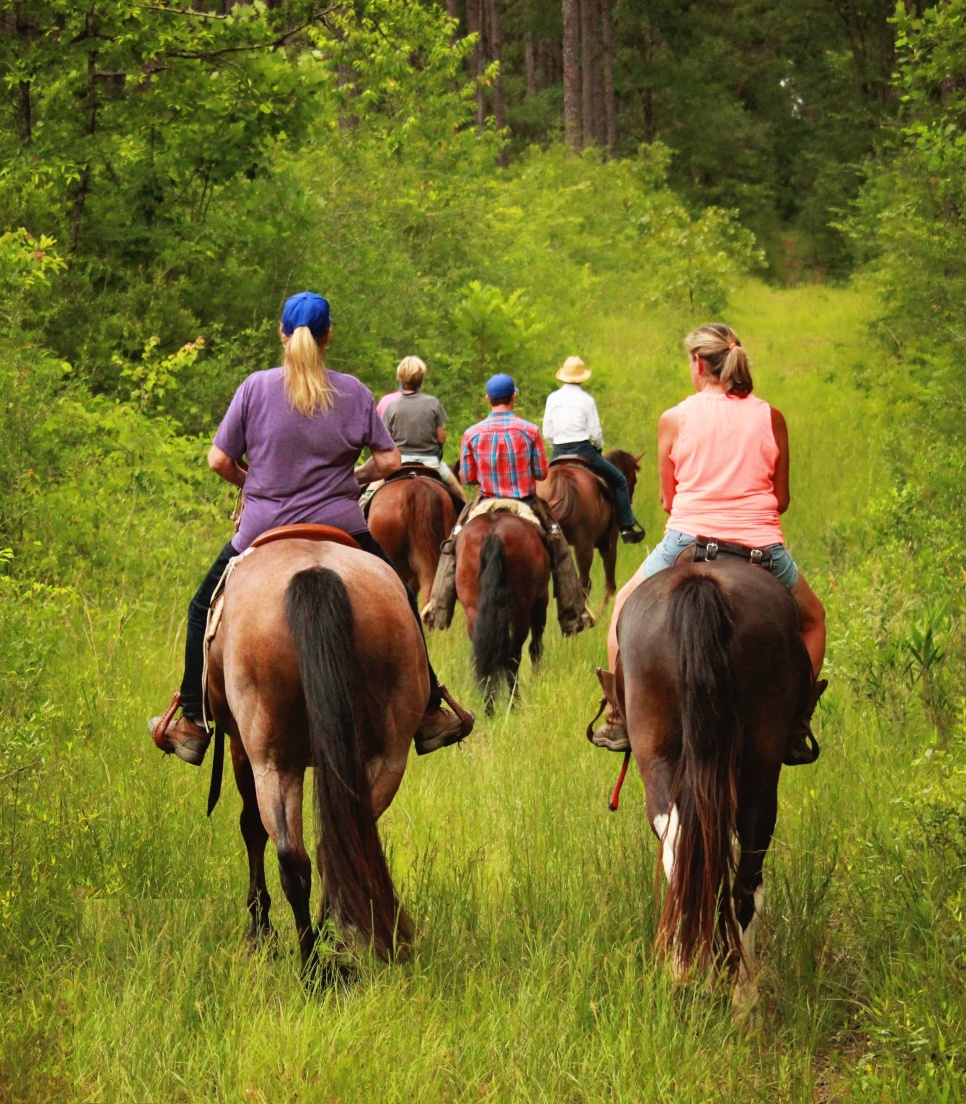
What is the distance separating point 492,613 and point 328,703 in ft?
15.9

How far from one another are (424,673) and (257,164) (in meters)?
10.2

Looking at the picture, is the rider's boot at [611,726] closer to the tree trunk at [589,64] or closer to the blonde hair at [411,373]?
the blonde hair at [411,373]

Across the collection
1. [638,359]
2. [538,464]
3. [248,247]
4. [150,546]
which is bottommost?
[638,359]

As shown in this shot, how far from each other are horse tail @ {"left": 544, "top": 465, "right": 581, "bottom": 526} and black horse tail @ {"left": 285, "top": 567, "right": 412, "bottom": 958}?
25.4 feet

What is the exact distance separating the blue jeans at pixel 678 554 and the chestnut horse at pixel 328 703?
3.21ft

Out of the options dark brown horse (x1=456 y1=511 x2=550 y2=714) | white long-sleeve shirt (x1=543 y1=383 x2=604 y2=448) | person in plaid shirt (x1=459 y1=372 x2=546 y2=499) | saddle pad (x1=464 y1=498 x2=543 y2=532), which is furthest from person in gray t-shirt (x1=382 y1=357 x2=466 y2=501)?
dark brown horse (x1=456 y1=511 x2=550 y2=714)

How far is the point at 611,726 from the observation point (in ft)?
19.3

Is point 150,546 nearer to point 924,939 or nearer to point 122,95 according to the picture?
point 122,95

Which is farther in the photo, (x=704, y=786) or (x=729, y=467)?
(x=729, y=467)

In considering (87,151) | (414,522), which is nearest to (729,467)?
(414,522)

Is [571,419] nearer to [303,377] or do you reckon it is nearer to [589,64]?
[303,377]

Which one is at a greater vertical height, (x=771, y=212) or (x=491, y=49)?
(x=491, y=49)

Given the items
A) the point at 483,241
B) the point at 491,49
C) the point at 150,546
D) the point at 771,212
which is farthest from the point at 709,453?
the point at 771,212

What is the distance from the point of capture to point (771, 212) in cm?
5116
